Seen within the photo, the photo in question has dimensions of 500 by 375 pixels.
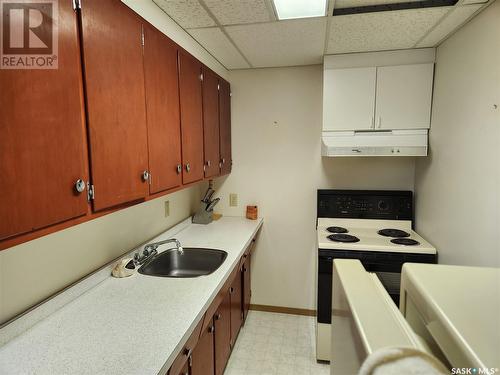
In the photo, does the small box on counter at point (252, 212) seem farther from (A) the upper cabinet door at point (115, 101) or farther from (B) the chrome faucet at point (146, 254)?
(A) the upper cabinet door at point (115, 101)

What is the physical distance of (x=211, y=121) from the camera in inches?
87.7

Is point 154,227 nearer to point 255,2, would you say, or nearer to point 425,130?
point 255,2

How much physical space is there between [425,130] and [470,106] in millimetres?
581

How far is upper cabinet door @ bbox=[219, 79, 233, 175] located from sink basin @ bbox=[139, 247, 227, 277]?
0.81m

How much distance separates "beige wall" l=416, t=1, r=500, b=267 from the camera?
1468 mm

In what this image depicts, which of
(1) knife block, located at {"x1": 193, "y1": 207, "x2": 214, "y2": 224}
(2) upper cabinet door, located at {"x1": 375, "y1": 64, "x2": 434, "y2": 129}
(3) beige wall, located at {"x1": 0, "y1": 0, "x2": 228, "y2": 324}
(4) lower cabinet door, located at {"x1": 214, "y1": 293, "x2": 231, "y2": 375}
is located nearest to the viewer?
(3) beige wall, located at {"x1": 0, "y1": 0, "x2": 228, "y2": 324}

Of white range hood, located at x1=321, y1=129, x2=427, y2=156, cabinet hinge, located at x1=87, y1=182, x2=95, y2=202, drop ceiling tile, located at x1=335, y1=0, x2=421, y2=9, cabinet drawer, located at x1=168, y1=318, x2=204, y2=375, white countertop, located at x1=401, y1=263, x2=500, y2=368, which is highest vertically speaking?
drop ceiling tile, located at x1=335, y1=0, x2=421, y2=9

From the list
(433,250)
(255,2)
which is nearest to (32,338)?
(255,2)

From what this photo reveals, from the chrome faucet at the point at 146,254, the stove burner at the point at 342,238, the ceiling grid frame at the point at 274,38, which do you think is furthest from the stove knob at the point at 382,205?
the chrome faucet at the point at 146,254

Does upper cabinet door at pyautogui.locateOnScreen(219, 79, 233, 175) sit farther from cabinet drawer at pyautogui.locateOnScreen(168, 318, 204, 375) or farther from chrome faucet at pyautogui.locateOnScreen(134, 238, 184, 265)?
cabinet drawer at pyautogui.locateOnScreen(168, 318, 204, 375)

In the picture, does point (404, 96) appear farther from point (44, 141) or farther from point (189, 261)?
point (44, 141)

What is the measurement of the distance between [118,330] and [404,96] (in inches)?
94.4

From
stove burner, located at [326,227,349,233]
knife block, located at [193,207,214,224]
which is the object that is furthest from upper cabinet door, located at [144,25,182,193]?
stove burner, located at [326,227,349,233]

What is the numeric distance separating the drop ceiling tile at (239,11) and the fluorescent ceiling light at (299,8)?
0.22 feet
